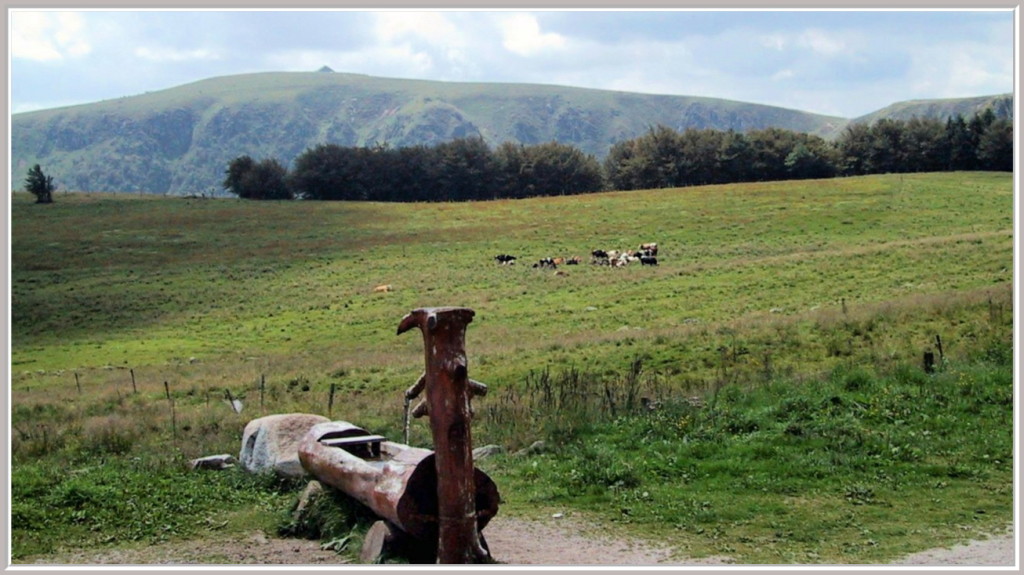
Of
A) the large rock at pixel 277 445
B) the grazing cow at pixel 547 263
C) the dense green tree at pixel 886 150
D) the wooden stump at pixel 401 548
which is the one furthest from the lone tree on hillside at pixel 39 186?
the wooden stump at pixel 401 548

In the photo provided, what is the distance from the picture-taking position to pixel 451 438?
34.1ft

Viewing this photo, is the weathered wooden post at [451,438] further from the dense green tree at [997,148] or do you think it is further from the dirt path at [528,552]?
the dense green tree at [997,148]

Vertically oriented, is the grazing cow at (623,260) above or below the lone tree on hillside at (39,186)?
below

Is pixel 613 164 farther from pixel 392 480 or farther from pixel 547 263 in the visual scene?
pixel 392 480

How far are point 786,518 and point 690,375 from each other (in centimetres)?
1211

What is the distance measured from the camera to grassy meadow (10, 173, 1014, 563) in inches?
532

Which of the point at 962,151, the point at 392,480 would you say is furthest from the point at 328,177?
the point at 392,480

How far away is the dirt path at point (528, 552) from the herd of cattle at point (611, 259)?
144 ft

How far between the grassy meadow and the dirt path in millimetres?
417

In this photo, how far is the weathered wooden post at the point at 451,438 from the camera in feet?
34.1

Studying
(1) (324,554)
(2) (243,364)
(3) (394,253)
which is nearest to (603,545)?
(1) (324,554)

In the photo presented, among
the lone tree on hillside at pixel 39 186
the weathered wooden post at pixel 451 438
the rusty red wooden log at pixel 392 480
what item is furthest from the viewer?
the lone tree on hillside at pixel 39 186

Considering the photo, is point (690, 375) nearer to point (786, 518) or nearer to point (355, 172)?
point (786, 518)

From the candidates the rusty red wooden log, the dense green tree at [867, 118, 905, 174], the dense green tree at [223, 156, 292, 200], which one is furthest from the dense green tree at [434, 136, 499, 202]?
the rusty red wooden log
